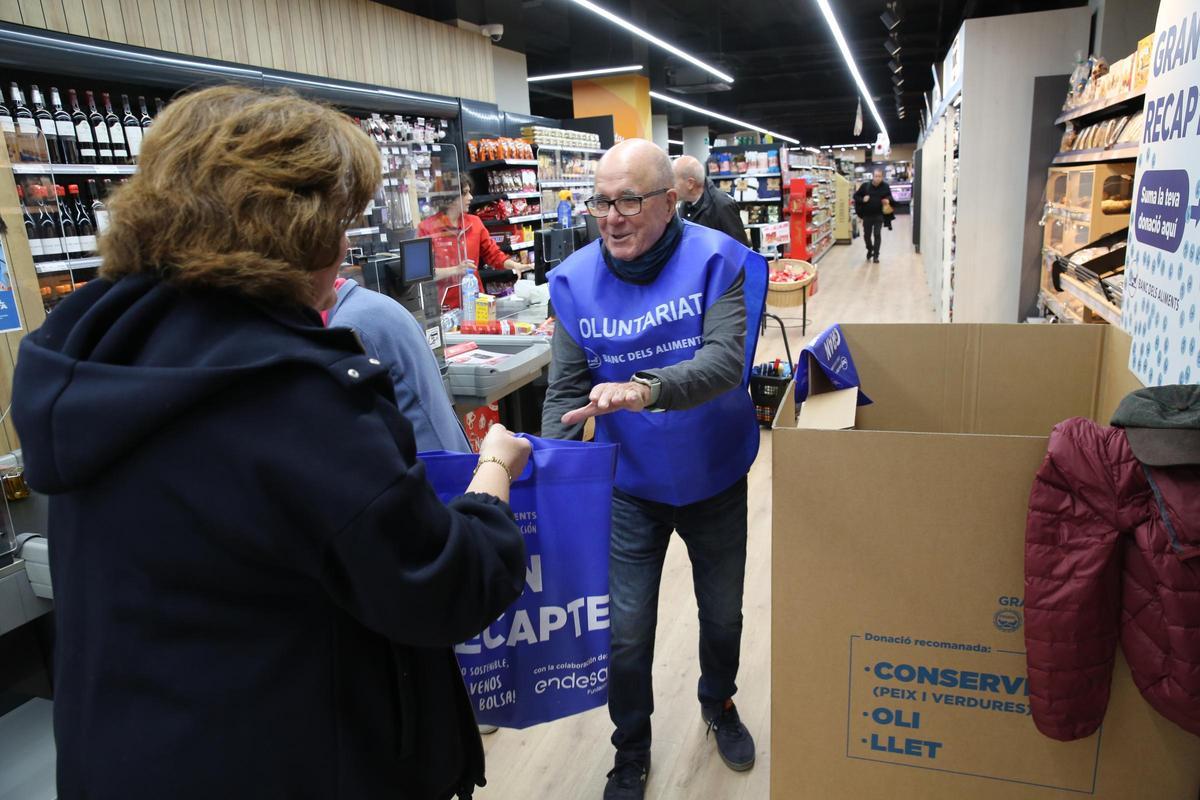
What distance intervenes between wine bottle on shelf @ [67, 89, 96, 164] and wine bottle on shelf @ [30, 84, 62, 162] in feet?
0.45

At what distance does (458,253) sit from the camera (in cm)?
455

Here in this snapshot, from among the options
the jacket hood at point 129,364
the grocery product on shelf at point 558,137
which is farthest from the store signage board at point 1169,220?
the grocery product on shelf at point 558,137

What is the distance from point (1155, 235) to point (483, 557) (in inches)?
69.1

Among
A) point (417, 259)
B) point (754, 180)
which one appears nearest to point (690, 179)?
point (417, 259)

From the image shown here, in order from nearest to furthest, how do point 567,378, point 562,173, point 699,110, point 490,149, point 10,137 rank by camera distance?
point 567,378
point 10,137
point 490,149
point 562,173
point 699,110

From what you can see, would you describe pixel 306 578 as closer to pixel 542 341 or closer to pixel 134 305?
pixel 134 305

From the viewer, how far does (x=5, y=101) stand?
14.4 feet

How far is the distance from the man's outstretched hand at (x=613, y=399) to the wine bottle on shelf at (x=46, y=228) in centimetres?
396

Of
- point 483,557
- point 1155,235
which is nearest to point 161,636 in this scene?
point 483,557

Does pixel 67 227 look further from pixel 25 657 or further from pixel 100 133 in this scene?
pixel 25 657

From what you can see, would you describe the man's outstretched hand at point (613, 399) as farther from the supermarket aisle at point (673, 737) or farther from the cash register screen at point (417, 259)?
the cash register screen at point (417, 259)

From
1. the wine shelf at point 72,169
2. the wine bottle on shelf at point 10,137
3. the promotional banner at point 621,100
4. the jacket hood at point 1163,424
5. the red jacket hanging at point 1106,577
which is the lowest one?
the red jacket hanging at point 1106,577

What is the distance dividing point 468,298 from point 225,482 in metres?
3.34

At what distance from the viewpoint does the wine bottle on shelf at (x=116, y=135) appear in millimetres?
4680
